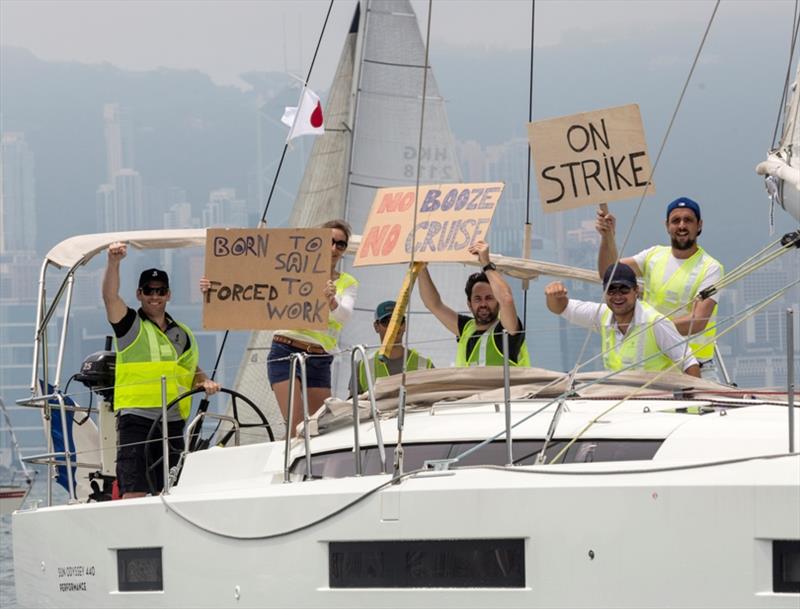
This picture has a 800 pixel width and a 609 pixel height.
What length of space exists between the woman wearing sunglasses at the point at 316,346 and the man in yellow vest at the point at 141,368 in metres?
0.58

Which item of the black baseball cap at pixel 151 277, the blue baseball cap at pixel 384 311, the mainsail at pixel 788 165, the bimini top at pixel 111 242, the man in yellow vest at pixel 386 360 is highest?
the mainsail at pixel 788 165

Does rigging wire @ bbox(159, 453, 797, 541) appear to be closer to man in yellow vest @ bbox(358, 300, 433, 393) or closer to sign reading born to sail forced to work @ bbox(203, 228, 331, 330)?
sign reading born to sail forced to work @ bbox(203, 228, 331, 330)

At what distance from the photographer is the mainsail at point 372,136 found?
21172 mm

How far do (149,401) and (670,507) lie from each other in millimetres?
3905

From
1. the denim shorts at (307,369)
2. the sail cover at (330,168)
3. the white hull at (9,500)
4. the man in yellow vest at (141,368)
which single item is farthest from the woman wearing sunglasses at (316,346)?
the white hull at (9,500)

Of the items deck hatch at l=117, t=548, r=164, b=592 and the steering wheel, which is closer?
deck hatch at l=117, t=548, r=164, b=592

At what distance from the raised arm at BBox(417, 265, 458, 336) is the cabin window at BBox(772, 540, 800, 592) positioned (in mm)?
3649

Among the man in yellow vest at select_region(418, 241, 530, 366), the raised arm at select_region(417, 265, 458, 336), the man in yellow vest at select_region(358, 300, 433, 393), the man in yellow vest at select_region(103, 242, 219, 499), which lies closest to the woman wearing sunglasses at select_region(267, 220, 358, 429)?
the man in yellow vest at select_region(358, 300, 433, 393)

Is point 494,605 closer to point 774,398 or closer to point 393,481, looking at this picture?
point 393,481

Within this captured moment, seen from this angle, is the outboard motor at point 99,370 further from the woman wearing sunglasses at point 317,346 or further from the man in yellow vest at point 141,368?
the woman wearing sunglasses at point 317,346

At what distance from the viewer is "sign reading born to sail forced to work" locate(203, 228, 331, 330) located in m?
9.67

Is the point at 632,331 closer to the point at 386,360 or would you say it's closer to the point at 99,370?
the point at 386,360

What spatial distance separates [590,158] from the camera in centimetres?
1009

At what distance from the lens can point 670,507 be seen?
23.2 feet
